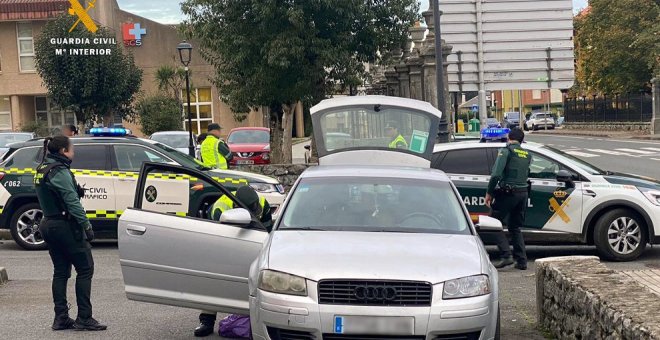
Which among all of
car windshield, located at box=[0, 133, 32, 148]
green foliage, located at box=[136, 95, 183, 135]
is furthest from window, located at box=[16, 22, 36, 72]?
car windshield, located at box=[0, 133, 32, 148]

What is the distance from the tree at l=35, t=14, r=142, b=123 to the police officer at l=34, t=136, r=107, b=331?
3399cm

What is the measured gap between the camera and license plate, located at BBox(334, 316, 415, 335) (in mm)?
5531

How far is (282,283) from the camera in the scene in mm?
5750

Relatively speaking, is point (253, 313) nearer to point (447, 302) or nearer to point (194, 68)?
point (447, 302)

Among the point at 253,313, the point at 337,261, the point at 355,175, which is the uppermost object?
the point at 355,175

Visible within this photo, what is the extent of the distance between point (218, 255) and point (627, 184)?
6.75 metres

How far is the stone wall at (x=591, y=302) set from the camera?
5.28 metres

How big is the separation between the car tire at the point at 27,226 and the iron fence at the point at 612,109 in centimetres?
4261

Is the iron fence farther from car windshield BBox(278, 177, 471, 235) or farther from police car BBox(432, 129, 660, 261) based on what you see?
car windshield BBox(278, 177, 471, 235)

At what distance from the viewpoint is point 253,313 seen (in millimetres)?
5988

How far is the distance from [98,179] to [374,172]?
7.05m

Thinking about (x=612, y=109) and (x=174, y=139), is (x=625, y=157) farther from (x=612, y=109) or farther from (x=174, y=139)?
(x=612, y=109)

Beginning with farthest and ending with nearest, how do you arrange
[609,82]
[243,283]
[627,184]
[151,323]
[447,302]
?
[609,82] < [627,184] < [151,323] < [243,283] < [447,302]

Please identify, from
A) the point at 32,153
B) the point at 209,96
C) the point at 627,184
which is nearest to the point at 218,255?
the point at 627,184
